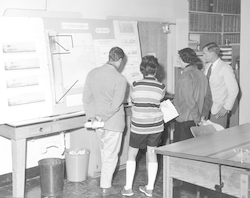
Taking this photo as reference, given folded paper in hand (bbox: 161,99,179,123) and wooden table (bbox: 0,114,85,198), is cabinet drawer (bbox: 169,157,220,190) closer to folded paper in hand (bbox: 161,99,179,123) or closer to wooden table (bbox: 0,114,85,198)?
folded paper in hand (bbox: 161,99,179,123)

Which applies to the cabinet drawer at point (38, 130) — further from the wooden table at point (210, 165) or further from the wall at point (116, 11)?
the wooden table at point (210, 165)

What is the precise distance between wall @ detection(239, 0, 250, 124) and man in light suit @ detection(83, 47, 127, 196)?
7.44 feet

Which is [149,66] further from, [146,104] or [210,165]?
[210,165]

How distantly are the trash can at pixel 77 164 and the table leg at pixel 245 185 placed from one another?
2274 mm

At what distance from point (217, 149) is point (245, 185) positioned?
1.53 feet

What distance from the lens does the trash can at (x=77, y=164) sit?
4387 millimetres

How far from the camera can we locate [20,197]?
384 cm

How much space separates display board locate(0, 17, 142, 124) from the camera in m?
3.87

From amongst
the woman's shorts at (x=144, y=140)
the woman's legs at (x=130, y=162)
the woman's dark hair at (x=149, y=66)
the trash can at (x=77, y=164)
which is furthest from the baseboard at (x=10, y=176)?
the woman's dark hair at (x=149, y=66)

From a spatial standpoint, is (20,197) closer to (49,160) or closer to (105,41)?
(49,160)

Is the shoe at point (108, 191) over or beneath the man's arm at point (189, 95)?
beneath

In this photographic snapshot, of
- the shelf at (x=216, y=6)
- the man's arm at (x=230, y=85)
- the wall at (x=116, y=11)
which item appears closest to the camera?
the wall at (x=116, y=11)

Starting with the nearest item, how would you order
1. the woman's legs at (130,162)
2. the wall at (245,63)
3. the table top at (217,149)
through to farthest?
the table top at (217,149), the woman's legs at (130,162), the wall at (245,63)

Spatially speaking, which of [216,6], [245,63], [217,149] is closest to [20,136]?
[217,149]
